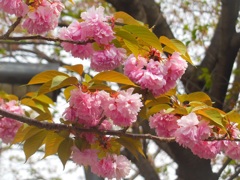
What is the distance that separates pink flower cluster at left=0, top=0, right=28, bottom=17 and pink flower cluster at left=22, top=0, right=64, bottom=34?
0.22ft

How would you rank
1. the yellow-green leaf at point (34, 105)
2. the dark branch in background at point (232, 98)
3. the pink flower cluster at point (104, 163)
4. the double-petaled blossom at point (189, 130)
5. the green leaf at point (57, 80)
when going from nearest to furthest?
the green leaf at point (57, 80) < the double-petaled blossom at point (189, 130) < the pink flower cluster at point (104, 163) < the yellow-green leaf at point (34, 105) < the dark branch in background at point (232, 98)

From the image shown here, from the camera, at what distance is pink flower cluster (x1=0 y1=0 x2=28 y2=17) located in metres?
1.67

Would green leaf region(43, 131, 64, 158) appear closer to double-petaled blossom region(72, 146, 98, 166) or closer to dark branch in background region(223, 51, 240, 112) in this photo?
double-petaled blossom region(72, 146, 98, 166)

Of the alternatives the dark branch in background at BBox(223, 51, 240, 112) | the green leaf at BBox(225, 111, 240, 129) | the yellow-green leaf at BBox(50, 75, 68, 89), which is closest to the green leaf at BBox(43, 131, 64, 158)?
the yellow-green leaf at BBox(50, 75, 68, 89)

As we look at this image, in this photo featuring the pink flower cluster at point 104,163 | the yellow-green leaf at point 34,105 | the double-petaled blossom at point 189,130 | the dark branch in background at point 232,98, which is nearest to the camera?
the double-petaled blossom at point 189,130

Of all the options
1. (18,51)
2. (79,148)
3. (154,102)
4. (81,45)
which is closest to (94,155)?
(79,148)

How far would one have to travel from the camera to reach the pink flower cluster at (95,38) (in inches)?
68.1

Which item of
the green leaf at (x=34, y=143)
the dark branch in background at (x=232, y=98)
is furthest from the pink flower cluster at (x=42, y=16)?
the dark branch in background at (x=232, y=98)

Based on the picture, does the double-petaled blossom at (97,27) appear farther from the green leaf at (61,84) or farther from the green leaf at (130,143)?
the green leaf at (130,143)

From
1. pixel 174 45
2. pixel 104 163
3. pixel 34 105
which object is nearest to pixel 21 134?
pixel 34 105

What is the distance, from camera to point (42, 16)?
1755 millimetres

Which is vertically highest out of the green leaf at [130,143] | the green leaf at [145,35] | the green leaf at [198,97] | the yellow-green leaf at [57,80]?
the green leaf at [145,35]

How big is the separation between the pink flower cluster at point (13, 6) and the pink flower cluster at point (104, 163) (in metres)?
0.55

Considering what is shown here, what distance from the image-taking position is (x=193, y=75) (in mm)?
4090
